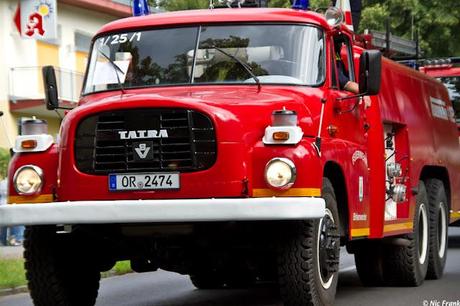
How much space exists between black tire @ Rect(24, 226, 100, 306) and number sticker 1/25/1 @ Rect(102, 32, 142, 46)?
6.36 ft

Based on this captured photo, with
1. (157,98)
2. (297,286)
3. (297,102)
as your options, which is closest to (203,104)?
(157,98)

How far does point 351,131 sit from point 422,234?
→ 3.29m

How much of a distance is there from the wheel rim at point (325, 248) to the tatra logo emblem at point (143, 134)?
4.73 feet

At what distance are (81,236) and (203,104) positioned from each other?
1.61 metres

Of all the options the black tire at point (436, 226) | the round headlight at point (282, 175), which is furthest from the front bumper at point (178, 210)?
the black tire at point (436, 226)

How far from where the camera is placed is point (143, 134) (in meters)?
9.02

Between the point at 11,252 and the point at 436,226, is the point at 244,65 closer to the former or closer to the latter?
the point at 436,226

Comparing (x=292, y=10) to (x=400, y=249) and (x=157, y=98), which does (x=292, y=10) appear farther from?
(x=400, y=249)

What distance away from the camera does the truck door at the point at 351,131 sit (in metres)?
10.3

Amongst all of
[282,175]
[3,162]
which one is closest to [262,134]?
[282,175]

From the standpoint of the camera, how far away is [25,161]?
9.42 metres

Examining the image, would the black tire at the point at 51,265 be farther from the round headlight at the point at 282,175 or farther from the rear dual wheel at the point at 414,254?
the rear dual wheel at the point at 414,254

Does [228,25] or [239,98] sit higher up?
[228,25]

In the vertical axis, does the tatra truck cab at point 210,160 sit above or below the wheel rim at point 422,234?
above
